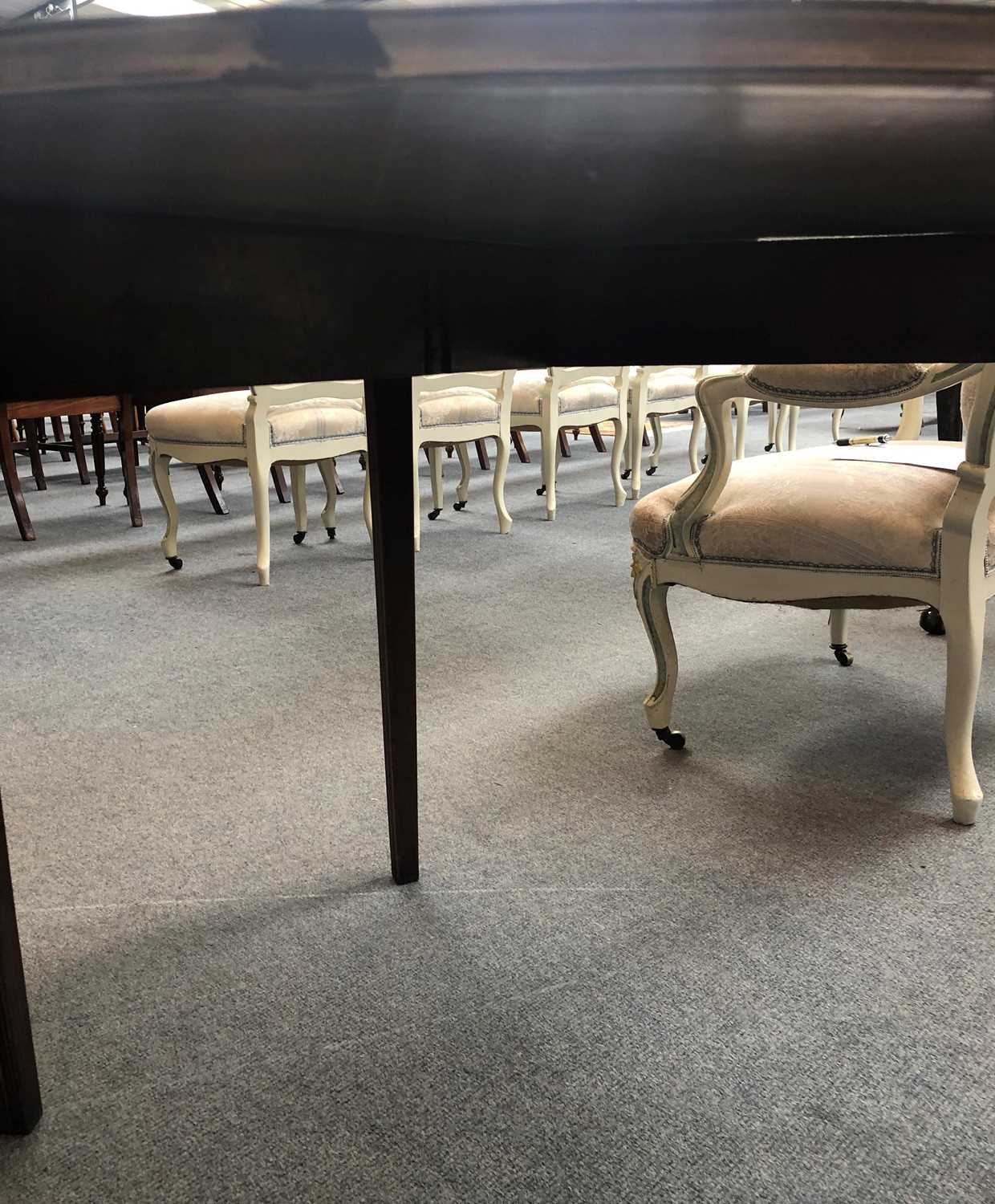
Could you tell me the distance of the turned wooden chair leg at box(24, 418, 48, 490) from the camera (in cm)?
472

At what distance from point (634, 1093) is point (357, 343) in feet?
2.48

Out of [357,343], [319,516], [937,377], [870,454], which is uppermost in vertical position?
[357,343]

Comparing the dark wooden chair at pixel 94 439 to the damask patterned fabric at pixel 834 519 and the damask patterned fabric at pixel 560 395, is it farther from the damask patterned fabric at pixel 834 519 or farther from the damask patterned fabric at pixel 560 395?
the damask patterned fabric at pixel 834 519

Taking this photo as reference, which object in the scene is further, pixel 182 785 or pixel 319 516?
pixel 319 516

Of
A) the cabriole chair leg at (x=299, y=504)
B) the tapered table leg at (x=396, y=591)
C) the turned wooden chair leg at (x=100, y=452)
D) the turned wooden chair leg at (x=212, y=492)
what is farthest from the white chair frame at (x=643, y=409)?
the tapered table leg at (x=396, y=591)

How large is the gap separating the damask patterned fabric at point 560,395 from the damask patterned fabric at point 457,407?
28 cm

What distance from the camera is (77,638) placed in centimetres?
251

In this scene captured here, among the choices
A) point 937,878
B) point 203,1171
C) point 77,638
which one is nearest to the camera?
point 203,1171

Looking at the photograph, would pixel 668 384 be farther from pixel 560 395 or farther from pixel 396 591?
pixel 396 591

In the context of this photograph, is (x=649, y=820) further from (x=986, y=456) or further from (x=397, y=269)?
(x=397, y=269)

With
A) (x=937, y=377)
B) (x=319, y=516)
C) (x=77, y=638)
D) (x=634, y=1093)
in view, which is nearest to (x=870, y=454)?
(x=937, y=377)

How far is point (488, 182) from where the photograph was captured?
0.52 meters

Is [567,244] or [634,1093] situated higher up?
[567,244]

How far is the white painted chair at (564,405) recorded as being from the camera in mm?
4051
